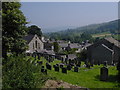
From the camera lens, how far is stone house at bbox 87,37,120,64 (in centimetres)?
3582

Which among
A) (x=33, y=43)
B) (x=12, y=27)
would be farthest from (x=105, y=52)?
(x=12, y=27)

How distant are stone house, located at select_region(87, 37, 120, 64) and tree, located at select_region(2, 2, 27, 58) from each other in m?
19.9

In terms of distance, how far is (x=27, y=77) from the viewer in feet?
36.3

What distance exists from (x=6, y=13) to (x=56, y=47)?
135 ft

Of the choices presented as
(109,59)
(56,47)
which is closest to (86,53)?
(109,59)

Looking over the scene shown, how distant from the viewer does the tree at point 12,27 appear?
1672 centimetres

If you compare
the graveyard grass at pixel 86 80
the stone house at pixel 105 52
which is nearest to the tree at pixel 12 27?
the graveyard grass at pixel 86 80

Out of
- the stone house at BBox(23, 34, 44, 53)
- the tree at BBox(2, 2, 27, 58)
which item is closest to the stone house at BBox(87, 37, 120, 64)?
the stone house at BBox(23, 34, 44, 53)

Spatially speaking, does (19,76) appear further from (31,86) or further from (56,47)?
(56,47)

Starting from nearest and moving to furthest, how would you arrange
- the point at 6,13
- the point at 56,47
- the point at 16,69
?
the point at 16,69
the point at 6,13
the point at 56,47

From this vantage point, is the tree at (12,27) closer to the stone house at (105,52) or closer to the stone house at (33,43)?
the stone house at (105,52)

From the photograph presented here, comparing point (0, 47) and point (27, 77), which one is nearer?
point (27, 77)

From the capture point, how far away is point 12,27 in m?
17.2

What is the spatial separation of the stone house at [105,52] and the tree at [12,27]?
1993cm
